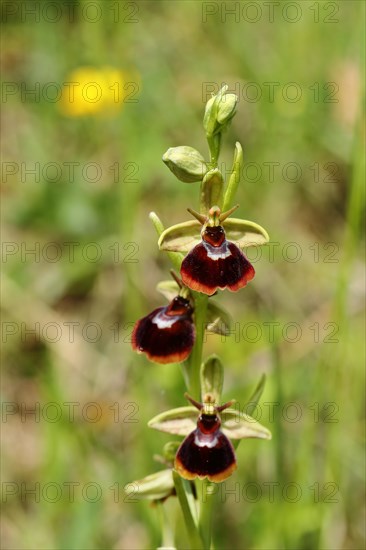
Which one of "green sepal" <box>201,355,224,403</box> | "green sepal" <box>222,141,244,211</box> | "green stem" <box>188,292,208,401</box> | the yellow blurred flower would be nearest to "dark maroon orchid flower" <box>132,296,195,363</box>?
"green stem" <box>188,292,208,401</box>

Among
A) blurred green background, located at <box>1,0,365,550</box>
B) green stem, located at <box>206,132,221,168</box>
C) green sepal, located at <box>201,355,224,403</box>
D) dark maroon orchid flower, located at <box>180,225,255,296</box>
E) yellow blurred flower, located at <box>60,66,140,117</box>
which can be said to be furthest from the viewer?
yellow blurred flower, located at <box>60,66,140,117</box>

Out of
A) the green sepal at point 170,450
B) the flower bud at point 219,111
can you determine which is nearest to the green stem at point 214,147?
the flower bud at point 219,111

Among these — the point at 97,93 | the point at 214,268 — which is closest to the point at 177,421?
the point at 214,268

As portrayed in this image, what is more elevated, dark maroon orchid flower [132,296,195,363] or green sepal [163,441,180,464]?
dark maroon orchid flower [132,296,195,363]

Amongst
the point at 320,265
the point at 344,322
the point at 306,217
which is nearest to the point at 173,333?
the point at 344,322

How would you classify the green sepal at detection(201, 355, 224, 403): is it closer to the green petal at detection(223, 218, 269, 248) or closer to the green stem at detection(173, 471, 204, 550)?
the green stem at detection(173, 471, 204, 550)

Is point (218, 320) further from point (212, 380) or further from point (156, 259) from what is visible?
point (156, 259)

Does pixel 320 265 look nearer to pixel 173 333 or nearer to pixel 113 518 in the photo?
pixel 113 518
